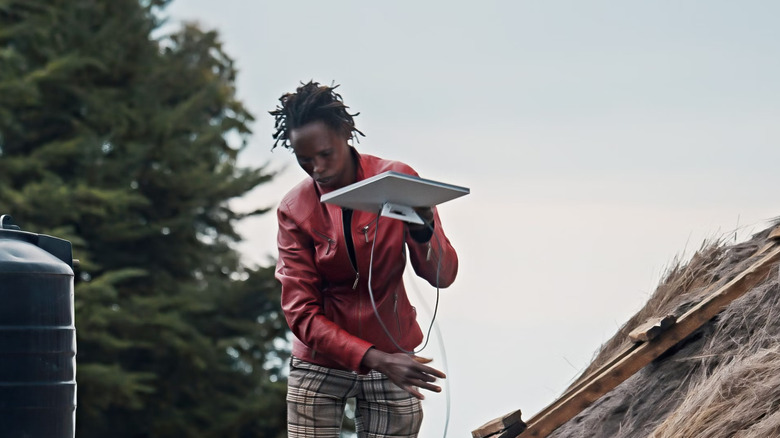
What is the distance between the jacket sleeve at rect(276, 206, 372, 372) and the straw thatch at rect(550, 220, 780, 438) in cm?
123

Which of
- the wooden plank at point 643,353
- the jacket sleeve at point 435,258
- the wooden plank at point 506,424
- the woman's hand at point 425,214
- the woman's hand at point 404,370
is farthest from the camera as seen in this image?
the wooden plank at point 506,424

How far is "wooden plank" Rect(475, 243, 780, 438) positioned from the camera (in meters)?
3.90

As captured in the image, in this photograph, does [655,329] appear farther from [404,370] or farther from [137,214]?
[137,214]

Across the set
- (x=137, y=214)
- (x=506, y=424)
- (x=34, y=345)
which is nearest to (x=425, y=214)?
(x=506, y=424)

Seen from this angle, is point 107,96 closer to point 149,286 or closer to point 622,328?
point 149,286

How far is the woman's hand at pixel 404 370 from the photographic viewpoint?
3.33 m

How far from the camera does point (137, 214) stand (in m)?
16.2

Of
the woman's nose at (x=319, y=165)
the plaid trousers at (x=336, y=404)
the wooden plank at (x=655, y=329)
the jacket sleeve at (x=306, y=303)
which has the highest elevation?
the woman's nose at (x=319, y=165)

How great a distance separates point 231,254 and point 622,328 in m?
13.4

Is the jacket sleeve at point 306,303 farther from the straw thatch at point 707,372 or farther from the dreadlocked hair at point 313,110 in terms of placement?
the straw thatch at point 707,372

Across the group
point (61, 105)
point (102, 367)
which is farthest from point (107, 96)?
point (102, 367)

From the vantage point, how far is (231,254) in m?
17.8

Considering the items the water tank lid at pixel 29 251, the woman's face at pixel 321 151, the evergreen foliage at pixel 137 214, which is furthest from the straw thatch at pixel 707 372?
the evergreen foliage at pixel 137 214

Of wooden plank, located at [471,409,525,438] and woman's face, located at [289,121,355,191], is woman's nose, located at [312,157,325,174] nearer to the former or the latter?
woman's face, located at [289,121,355,191]
